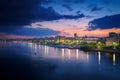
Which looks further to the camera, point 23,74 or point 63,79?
point 23,74

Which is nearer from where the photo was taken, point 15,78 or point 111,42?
point 15,78

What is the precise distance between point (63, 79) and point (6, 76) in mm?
2970

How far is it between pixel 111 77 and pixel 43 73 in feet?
11.9

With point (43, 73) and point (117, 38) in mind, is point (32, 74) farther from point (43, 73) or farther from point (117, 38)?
point (117, 38)

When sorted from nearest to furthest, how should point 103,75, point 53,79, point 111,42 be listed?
point 53,79 < point 103,75 < point 111,42

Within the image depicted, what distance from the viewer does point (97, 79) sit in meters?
9.62

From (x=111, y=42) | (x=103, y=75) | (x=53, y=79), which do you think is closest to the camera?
(x=53, y=79)

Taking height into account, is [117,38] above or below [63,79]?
above

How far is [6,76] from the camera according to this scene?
10.1m

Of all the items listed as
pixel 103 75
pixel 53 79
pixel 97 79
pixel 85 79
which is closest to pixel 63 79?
pixel 53 79

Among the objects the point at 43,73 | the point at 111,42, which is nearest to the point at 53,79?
the point at 43,73

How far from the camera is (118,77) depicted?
9938mm

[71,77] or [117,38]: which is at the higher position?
[117,38]

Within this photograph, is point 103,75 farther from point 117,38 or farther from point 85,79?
→ point 117,38
